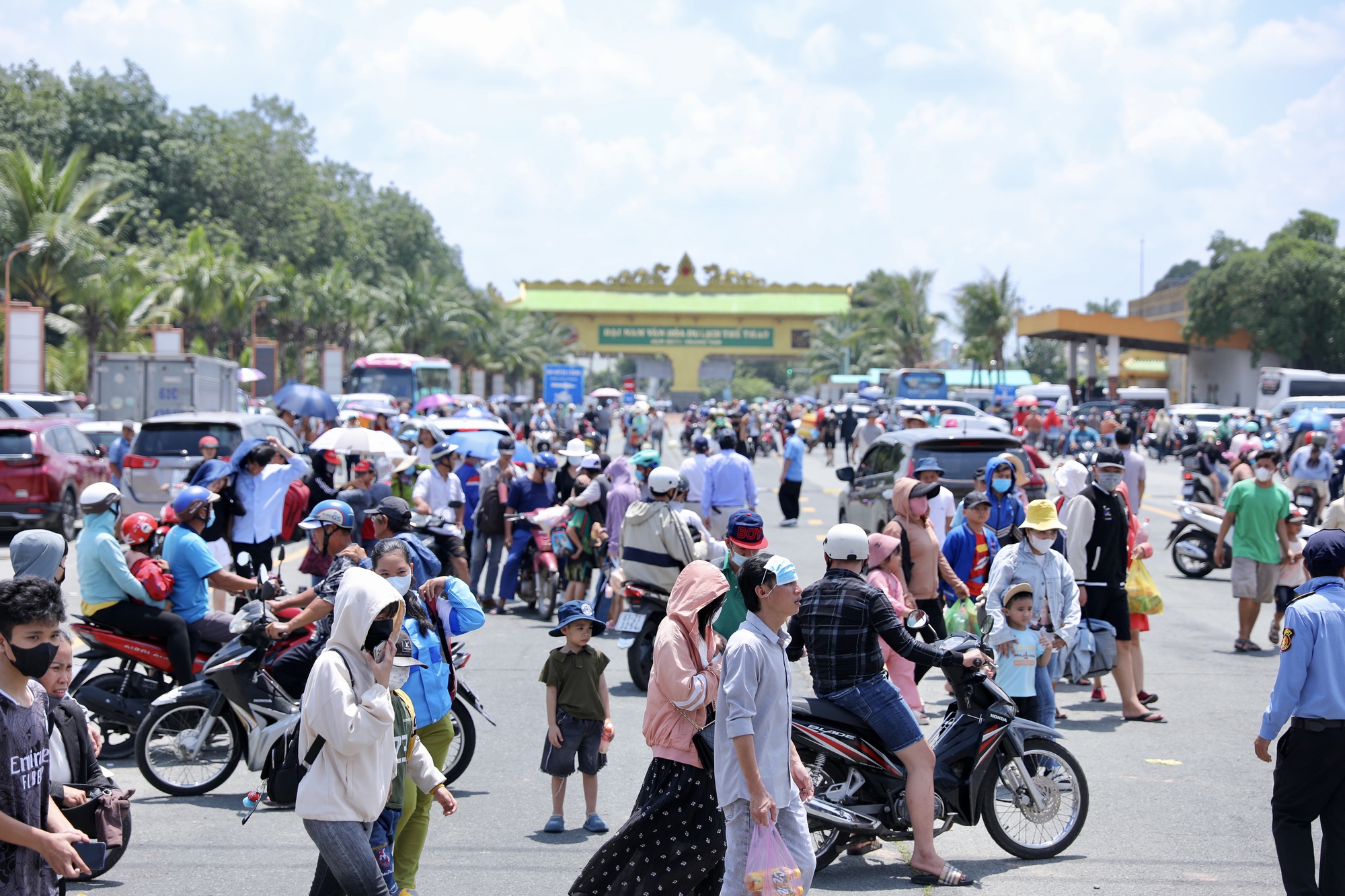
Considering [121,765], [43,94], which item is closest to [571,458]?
[121,765]

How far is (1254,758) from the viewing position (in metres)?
7.60

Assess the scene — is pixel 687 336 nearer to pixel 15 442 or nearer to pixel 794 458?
pixel 794 458

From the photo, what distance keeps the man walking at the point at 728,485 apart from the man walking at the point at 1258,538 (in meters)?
4.58

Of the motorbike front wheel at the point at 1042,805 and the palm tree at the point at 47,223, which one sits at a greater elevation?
the palm tree at the point at 47,223

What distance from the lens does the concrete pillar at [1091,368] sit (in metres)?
54.7

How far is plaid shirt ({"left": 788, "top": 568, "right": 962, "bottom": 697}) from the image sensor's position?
5277 mm

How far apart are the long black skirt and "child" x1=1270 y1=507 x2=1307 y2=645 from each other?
Result: 7.32m

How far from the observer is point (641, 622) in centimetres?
874

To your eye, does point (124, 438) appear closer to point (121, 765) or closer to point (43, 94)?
point (121, 765)

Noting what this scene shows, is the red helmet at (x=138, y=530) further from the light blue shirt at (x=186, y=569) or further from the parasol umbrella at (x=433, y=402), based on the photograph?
the parasol umbrella at (x=433, y=402)

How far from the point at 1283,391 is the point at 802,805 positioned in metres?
45.4

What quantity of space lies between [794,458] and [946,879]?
1383 centimetres

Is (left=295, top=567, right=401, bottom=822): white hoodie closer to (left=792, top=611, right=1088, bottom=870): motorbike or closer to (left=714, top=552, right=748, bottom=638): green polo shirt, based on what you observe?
(left=792, top=611, right=1088, bottom=870): motorbike

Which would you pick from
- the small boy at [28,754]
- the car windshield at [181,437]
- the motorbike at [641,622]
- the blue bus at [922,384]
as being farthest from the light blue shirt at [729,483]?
the blue bus at [922,384]
